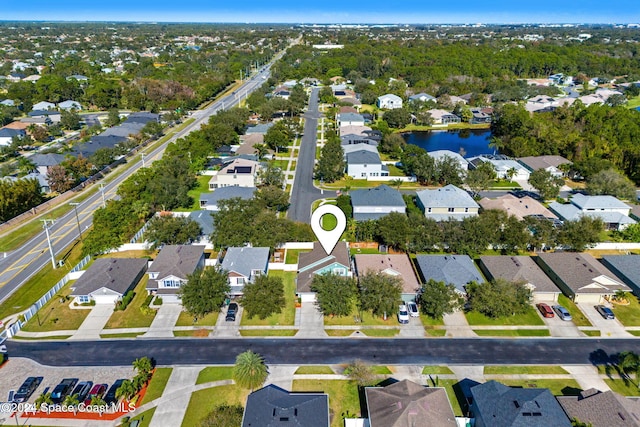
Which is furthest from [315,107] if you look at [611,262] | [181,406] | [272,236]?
[181,406]

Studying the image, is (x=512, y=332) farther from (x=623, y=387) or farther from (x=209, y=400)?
(x=209, y=400)

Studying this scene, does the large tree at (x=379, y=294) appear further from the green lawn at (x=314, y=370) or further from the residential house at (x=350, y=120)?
the residential house at (x=350, y=120)

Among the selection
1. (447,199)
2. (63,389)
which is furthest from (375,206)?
(63,389)

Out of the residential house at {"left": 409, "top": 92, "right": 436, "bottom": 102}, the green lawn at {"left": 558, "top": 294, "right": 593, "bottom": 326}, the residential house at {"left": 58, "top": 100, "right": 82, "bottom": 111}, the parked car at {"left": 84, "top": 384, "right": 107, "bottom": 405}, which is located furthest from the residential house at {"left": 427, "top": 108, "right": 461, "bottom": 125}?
Result: the residential house at {"left": 58, "top": 100, "right": 82, "bottom": 111}

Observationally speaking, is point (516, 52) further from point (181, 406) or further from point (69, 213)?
point (181, 406)

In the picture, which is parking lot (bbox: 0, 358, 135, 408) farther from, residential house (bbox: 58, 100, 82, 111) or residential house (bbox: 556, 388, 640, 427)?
residential house (bbox: 58, 100, 82, 111)

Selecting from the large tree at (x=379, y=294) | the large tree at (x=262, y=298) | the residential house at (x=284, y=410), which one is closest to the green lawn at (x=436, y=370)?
the large tree at (x=379, y=294)
